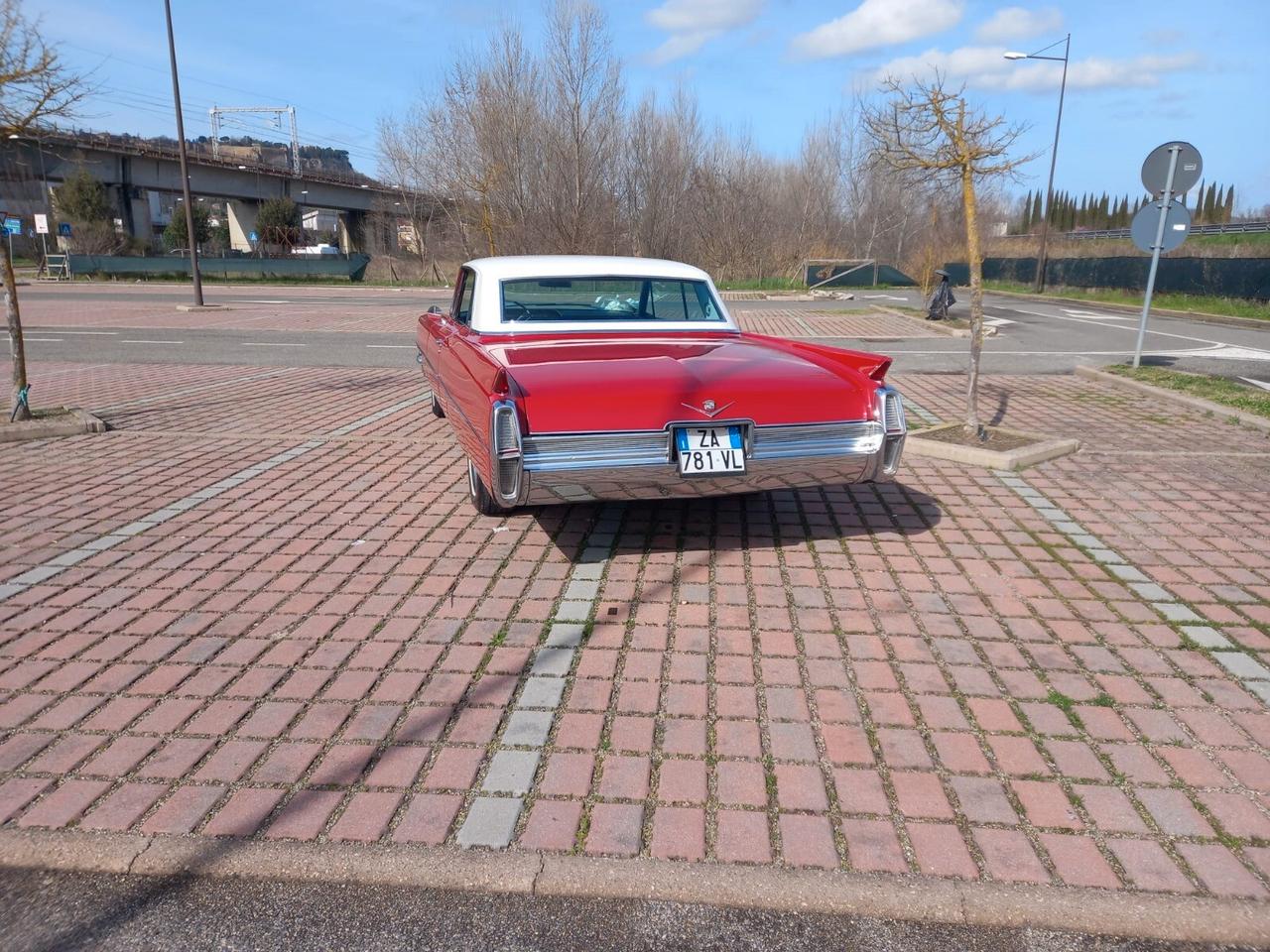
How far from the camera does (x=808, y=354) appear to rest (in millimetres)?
4949

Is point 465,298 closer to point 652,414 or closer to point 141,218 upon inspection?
point 652,414

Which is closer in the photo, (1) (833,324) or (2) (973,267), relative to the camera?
(2) (973,267)

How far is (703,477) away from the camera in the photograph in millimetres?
4000

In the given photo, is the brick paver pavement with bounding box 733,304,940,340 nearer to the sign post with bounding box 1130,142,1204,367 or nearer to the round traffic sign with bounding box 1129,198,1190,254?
the round traffic sign with bounding box 1129,198,1190,254

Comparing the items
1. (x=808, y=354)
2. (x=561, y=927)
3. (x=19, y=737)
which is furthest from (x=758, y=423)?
(x=19, y=737)

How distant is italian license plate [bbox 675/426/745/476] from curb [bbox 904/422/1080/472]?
252 cm

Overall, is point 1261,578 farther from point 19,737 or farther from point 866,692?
point 19,737

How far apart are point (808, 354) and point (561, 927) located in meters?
3.53

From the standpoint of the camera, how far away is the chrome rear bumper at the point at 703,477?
3.84m

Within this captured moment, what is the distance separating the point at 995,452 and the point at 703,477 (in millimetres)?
3295

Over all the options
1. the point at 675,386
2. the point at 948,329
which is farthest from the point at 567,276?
the point at 948,329

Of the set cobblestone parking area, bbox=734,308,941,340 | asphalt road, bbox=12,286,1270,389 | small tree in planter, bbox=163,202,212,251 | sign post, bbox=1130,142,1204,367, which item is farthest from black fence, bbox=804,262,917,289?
small tree in planter, bbox=163,202,212,251

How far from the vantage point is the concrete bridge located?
42469 mm

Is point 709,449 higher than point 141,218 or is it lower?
lower
